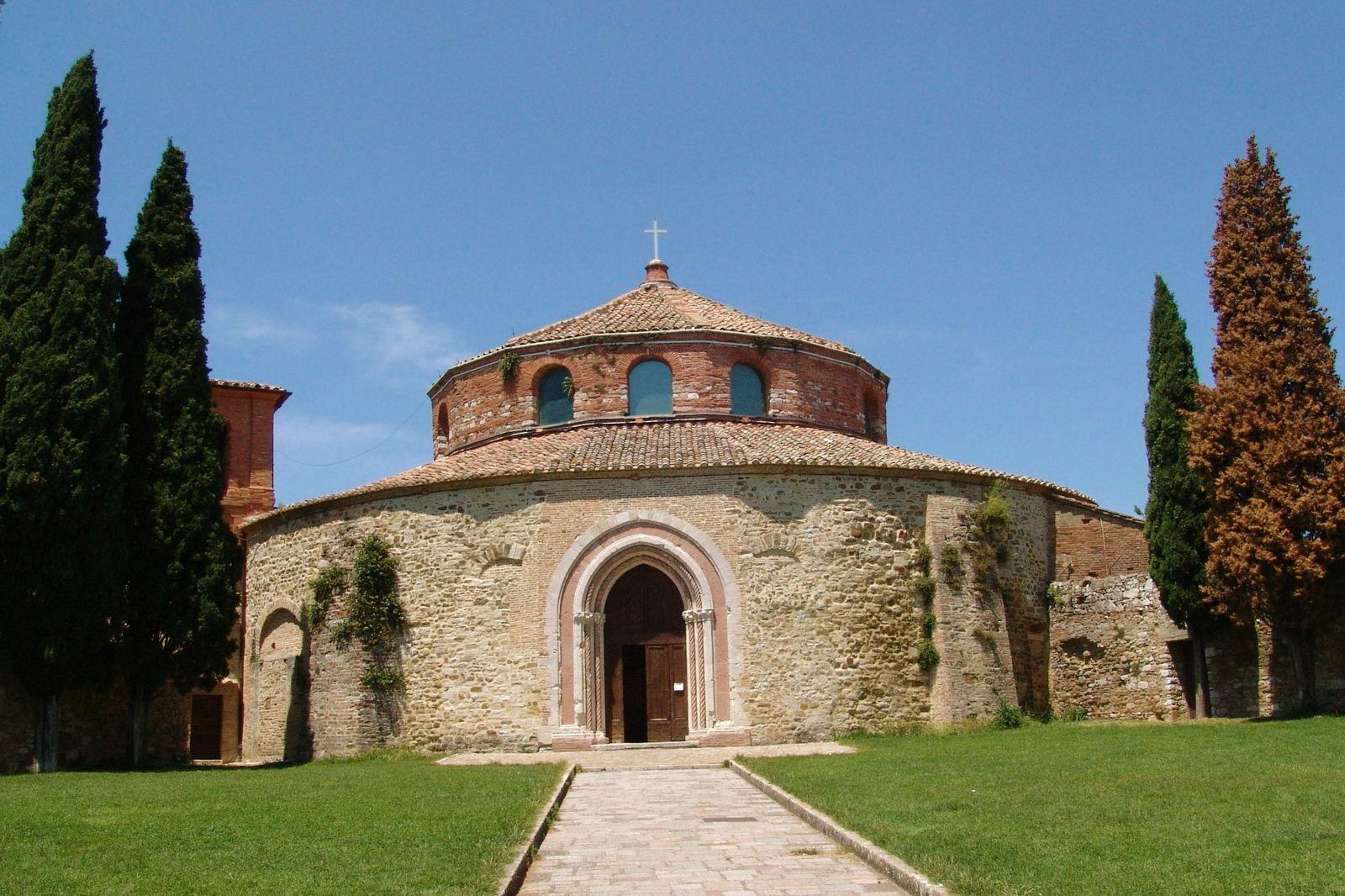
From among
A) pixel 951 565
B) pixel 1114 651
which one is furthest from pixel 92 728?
pixel 1114 651

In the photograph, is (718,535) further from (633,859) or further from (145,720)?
(633,859)

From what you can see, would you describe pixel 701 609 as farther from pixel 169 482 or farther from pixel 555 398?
pixel 169 482

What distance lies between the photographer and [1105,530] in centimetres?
2952

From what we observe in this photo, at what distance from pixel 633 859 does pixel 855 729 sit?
14207mm

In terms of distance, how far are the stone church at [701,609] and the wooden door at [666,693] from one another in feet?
0.17

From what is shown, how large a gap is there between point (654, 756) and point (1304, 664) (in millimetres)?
12753

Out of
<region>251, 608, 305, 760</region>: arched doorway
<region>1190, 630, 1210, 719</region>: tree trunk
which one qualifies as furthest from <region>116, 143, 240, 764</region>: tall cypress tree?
<region>1190, 630, 1210, 719</region>: tree trunk

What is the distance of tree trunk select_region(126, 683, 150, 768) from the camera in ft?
78.2

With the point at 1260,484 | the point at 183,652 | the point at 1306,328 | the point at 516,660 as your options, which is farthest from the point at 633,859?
the point at 1306,328

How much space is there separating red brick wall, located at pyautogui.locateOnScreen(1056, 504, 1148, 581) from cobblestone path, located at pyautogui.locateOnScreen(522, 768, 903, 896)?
15282 millimetres

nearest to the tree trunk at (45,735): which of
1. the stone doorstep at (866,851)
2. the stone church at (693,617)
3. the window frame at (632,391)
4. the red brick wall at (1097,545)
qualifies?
the stone church at (693,617)

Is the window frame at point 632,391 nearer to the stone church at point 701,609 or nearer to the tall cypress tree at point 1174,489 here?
the stone church at point 701,609

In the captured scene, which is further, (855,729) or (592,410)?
(592,410)

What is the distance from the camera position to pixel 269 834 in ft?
40.2
